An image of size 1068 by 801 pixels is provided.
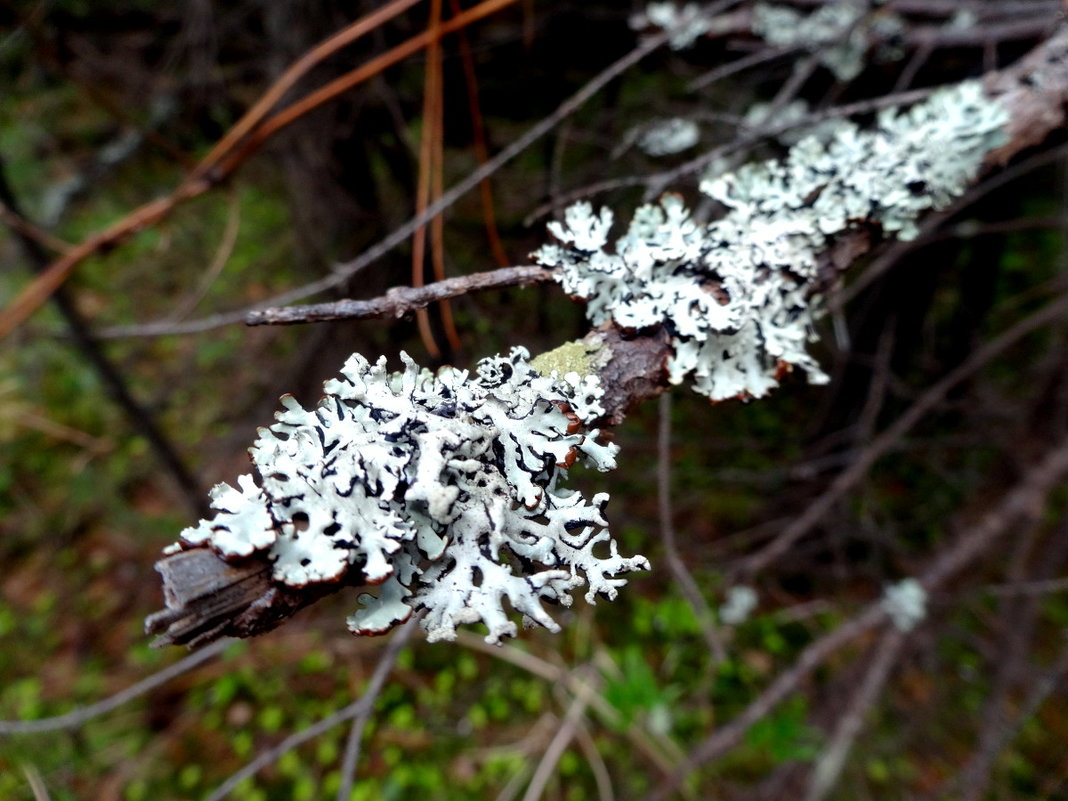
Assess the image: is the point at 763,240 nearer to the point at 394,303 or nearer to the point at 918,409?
the point at 394,303

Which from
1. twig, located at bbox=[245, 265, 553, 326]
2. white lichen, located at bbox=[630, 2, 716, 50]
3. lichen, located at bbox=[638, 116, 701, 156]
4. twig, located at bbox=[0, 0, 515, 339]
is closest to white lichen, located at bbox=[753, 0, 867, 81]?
white lichen, located at bbox=[630, 2, 716, 50]

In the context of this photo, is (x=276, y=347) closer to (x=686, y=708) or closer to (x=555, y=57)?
(x=555, y=57)

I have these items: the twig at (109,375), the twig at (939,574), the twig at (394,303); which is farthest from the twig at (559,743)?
the twig at (394,303)

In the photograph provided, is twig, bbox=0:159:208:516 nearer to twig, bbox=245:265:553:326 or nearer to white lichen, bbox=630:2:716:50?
twig, bbox=245:265:553:326

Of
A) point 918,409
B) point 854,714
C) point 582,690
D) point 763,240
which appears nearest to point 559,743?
point 582,690

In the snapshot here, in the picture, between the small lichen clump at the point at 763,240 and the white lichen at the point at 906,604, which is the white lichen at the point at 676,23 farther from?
the white lichen at the point at 906,604

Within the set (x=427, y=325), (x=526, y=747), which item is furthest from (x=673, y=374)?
(x=526, y=747)
